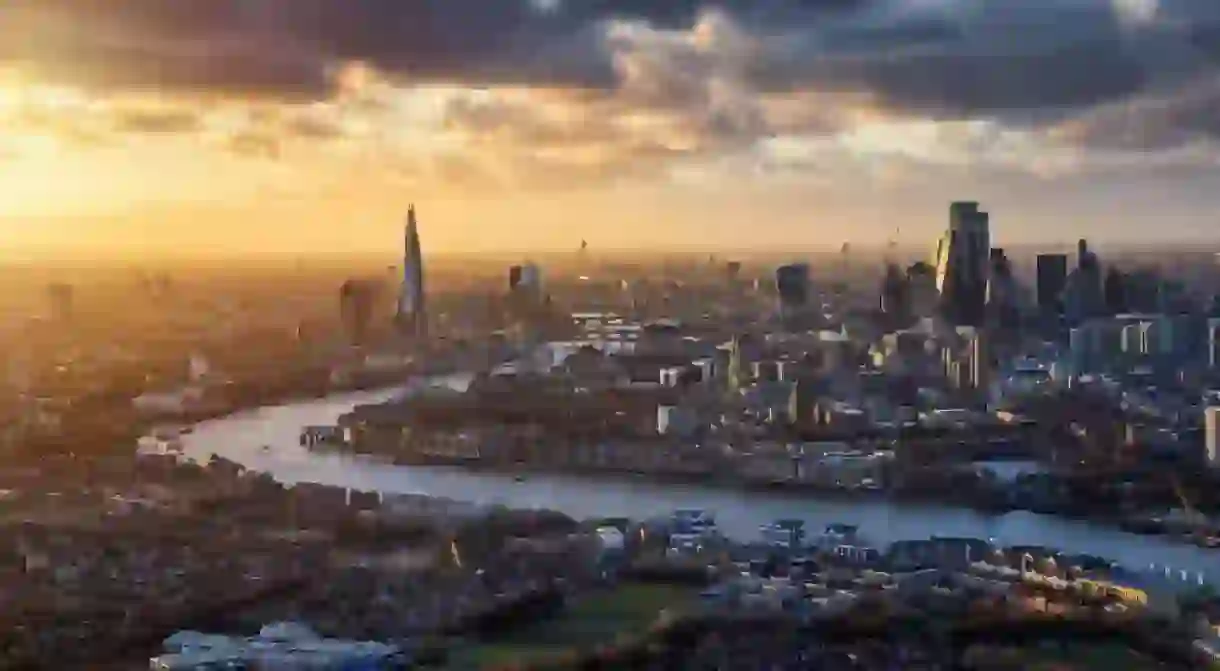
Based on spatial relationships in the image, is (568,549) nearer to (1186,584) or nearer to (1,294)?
(1186,584)

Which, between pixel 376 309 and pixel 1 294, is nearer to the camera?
pixel 1 294

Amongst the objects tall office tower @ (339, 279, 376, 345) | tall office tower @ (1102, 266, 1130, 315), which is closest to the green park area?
tall office tower @ (1102, 266, 1130, 315)

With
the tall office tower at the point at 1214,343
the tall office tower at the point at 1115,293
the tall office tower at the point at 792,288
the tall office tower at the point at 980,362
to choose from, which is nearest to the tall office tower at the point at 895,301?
the tall office tower at the point at 792,288

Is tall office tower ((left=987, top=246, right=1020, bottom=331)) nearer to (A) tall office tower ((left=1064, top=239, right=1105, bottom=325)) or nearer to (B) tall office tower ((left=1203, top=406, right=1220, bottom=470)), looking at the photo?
(A) tall office tower ((left=1064, top=239, right=1105, bottom=325))

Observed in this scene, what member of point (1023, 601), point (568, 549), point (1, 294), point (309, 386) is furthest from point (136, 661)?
point (309, 386)

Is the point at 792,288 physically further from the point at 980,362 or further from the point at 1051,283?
the point at 980,362

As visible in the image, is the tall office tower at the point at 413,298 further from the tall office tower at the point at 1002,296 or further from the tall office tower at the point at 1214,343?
the tall office tower at the point at 1214,343
